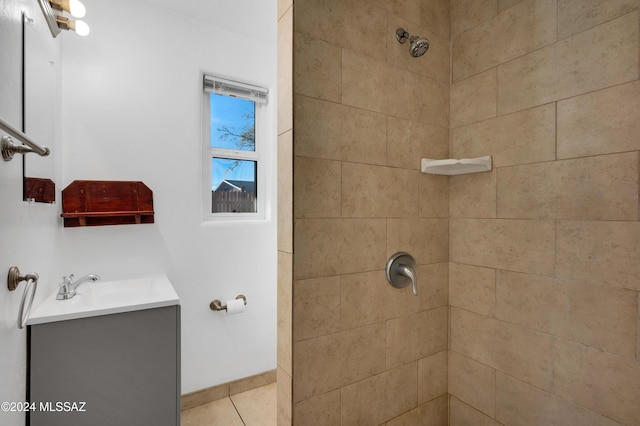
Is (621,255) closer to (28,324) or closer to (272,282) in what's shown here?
(272,282)

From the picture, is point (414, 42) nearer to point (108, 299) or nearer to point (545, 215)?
point (545, 215)

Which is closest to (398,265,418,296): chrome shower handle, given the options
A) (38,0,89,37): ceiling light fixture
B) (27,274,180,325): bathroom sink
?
(27,274,180,325): bathroom sink

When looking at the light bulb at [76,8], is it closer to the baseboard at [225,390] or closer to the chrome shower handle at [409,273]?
the chrome shower handle at [409,273]

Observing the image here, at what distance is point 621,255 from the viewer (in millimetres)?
968

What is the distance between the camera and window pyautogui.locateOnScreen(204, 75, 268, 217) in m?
2.16

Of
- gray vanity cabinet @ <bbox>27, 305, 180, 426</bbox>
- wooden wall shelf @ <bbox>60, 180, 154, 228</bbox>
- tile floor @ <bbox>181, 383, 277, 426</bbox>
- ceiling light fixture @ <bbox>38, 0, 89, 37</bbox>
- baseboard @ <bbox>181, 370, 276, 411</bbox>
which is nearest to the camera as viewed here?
gray vanity cabinet @ <bbox>27, 305, 180, 426</bbox>

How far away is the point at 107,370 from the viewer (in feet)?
4.15

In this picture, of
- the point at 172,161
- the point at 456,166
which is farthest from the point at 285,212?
the point at 172,161

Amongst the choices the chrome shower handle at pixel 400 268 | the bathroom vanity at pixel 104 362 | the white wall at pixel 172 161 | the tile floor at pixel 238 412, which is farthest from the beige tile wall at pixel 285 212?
the white wall at pixel 172 161

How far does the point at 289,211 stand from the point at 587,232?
1059 mm

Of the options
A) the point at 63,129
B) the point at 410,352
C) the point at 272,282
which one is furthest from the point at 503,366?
the point at 63,129

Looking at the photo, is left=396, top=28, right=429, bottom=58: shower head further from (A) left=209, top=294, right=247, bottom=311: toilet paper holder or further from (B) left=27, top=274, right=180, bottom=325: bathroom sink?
(A) left=209, top=294, right=247, bottom=311: toilet paper holder

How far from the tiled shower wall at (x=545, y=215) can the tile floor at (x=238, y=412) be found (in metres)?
1.20

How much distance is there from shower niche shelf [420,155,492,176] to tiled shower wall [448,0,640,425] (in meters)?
0.06
